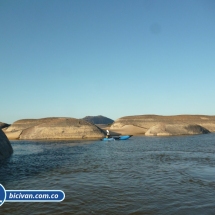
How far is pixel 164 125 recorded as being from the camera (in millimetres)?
84375

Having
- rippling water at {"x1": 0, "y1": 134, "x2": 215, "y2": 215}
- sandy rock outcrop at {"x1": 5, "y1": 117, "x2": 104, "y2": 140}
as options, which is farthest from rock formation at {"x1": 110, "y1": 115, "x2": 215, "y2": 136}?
rippling water at {"x1": 0, "y1": 134, "x2": 215, "y2": 215}

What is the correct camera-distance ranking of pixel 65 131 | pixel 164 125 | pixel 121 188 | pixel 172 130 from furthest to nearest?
pixel 164 125, pixel 172 130, pixel 65 131, pixel 121 188

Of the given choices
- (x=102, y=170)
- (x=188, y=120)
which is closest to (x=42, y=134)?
(x=102, y=170)

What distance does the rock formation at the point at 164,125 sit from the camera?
82688mm

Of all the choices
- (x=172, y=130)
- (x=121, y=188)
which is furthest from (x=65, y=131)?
(x=121, y=188)

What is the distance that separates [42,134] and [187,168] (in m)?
61.1

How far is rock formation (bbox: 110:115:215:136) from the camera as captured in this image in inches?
3255

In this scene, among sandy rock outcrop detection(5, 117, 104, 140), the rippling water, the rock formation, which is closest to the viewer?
the rippling water

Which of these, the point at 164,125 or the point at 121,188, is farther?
the point at 164,125

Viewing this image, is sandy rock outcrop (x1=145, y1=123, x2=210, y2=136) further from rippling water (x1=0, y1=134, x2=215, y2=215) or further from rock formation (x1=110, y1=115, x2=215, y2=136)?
rippling water (x1=0, y1=134, x2=215, y2=215)

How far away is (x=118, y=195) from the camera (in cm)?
1352

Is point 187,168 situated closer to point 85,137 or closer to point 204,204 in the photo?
point 204,204

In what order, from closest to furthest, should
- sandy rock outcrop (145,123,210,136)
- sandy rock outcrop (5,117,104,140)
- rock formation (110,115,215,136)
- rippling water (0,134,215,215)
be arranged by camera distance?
rippling water (0,134,215,215)
sandy rock outcrop (5,117,104,140)
sandy rock outcrop (145,123,210,136)
rock formation (110,115,215,136)

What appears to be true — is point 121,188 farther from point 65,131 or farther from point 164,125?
point 164,125
